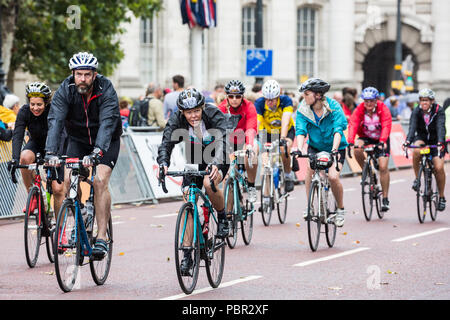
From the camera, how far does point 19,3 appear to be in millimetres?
25609

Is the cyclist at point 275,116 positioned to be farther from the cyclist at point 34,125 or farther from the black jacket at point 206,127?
the black jacket at point 206,127

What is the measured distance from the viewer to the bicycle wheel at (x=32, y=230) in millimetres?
11086

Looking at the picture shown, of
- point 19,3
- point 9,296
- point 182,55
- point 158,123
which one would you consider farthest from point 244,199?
point 182,55

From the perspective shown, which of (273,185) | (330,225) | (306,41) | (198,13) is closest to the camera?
(330,225)

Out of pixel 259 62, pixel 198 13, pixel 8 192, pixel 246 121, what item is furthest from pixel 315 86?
pixel 259 62

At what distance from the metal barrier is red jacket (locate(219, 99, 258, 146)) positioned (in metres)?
3.87

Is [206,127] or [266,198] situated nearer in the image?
[206,127]

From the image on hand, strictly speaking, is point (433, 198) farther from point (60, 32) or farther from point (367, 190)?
point (60, 32)

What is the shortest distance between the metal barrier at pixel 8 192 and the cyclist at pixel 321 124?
4.80 m

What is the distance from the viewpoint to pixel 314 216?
1221 centimetres

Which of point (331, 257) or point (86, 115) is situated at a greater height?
point (86, 115)

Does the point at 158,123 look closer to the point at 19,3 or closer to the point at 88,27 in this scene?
the point at 19,3

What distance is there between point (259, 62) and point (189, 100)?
640 inches

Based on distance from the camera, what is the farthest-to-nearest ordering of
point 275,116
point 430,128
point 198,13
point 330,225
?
point 198,13, point 430,128, point 275,116, point 330,225
